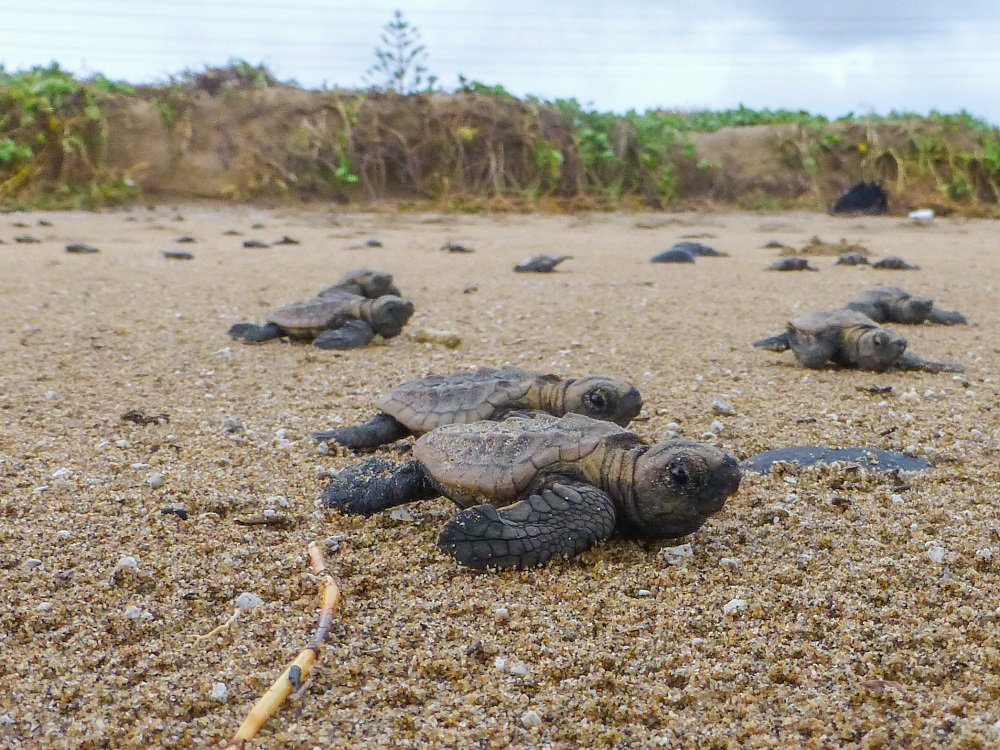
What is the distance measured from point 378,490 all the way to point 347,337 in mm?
2711

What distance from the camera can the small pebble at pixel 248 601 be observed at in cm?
224

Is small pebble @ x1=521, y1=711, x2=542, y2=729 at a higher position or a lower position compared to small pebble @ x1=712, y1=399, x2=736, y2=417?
lower

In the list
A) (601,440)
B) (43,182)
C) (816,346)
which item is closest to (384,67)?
(43,182)

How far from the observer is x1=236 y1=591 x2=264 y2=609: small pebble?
2.24 metres

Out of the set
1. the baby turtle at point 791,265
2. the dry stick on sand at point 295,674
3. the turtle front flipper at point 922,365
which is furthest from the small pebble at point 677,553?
the baby turtle at point 791,265

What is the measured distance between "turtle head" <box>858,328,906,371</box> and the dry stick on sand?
3222 mm

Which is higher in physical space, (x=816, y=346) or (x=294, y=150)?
(x=294, y=150)

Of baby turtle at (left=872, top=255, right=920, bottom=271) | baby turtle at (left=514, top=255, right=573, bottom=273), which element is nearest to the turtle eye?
baby turtle at (left=514, top=255, right=573, bottom=273)

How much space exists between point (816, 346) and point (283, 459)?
279 cm

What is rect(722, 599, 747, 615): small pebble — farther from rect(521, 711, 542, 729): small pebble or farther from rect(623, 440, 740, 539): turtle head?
rect(521, 711, 542, 729): small pebble

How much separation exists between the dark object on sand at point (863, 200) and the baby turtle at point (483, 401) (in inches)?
599

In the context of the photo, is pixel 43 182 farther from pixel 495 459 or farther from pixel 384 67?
pixel 495 459

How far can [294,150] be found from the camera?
1752cm

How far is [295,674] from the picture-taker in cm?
191
